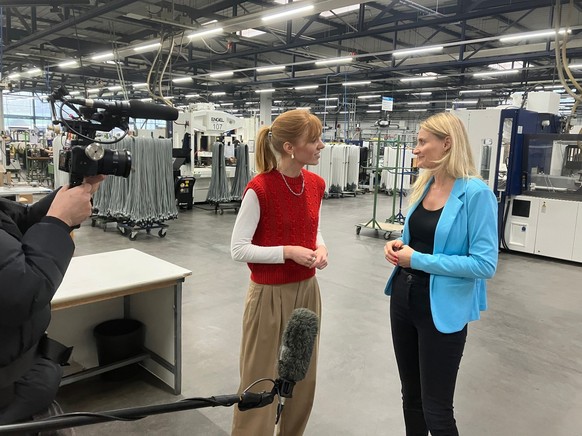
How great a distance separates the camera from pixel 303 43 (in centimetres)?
940

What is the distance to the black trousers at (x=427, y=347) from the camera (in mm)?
1562

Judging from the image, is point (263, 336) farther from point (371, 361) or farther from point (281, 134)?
point (371, 361)

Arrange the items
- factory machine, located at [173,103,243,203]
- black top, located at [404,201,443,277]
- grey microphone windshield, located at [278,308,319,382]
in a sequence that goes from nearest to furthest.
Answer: grey microphone windshield, located at [278,308,319,382] < black top, located at [404,201,443,277] < factory machine, located at [173,103,243,203]

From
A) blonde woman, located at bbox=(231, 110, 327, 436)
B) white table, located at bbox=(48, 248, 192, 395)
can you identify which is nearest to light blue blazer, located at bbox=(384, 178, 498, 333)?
blonde woman, located at bbox=(231, 110, 327, 436)

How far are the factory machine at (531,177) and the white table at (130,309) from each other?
5.03 metres

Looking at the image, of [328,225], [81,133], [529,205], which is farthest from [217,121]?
[81,133]

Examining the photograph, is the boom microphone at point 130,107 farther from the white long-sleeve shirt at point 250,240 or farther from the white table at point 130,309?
the white table at point 130,309

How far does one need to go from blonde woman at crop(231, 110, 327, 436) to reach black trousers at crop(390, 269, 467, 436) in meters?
0.34

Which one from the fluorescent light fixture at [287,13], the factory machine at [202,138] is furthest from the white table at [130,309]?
the factory machine at [202,138]

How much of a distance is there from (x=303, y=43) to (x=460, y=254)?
8.68 meters

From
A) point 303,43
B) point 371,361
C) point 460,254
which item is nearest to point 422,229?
point 460,254

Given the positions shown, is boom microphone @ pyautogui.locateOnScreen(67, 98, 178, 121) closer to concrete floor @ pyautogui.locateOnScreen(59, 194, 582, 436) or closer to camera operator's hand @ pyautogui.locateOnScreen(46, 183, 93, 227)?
camera operator's hand @ pyautogui.locateOnScreen(46, 183, 93, 227)

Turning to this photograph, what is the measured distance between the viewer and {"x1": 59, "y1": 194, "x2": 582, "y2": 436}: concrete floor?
236 centimetres

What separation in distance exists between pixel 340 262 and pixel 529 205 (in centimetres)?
282
